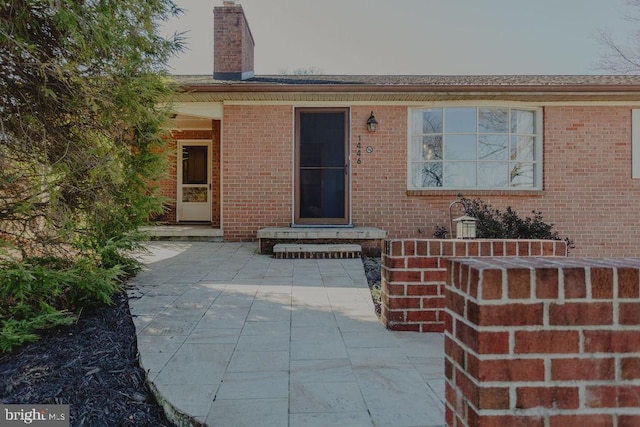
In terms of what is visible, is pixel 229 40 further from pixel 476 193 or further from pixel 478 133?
pixel 476 193

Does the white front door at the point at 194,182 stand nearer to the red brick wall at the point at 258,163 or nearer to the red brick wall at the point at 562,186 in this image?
the red brick wall at the point at 258,163

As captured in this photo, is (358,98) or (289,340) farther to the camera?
(358,98)

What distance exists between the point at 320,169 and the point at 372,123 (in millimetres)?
1420

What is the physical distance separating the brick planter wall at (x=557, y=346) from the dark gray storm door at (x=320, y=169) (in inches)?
267

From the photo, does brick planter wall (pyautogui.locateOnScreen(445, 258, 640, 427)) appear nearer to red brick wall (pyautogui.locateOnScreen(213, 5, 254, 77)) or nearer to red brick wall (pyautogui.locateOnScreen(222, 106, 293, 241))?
red brick wall (pyautogui.locateOnScreen(222, 106, 293, 241))

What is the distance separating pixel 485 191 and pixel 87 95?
23.2ft

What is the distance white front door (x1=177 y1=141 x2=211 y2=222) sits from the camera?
11.2 metres

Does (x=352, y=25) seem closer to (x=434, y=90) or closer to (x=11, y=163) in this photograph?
(x=434, y=90)

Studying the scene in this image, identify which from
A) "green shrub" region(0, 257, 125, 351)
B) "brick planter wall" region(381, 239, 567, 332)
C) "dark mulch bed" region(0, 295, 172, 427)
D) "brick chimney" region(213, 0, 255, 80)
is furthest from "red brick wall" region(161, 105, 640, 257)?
"dark mulch bed" region(0, 295, 172, 427)

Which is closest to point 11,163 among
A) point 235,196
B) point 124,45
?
point 124,45

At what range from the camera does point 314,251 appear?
6.67m

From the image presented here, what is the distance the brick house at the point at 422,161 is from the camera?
25.8 feet

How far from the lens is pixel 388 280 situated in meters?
3.15

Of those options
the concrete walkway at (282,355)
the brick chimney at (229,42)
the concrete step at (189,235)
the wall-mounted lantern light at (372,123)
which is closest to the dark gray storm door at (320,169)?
the wall-mounted lantern light at (372,123)
